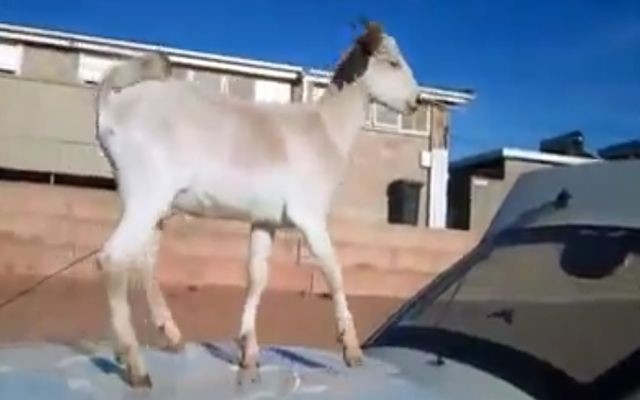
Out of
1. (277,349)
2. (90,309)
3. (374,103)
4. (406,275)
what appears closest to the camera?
(277,349)

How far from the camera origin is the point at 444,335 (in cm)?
329

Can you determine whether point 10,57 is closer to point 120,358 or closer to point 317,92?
point 317,92

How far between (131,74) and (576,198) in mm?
1282

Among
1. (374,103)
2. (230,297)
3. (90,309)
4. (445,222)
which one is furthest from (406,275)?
(445,222)

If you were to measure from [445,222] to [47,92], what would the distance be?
29.7 ft

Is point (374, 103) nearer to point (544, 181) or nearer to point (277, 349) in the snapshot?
point (544, 181)

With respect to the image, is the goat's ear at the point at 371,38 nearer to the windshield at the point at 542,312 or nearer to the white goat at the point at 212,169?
the white goat at the point at 212,169

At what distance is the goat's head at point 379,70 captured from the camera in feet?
12.4

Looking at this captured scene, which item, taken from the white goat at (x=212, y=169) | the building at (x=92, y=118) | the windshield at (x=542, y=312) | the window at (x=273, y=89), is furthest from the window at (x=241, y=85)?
the windshield at (x=542, y=312)

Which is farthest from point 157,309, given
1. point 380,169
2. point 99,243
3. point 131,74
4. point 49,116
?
point 380,169

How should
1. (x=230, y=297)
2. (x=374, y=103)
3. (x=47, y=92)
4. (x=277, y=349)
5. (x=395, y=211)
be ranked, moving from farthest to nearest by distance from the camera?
(x=395, y=211)
(x=47, y=92)
(x=230, y=297)
(x=374, y=103)
(x=277, y=349)

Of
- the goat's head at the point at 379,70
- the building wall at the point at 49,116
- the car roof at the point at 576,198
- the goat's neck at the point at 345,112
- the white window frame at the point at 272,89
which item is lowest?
the car roof at the point at 576,198

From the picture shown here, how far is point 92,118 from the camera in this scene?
66.8 feet

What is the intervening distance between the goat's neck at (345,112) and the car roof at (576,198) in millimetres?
523
